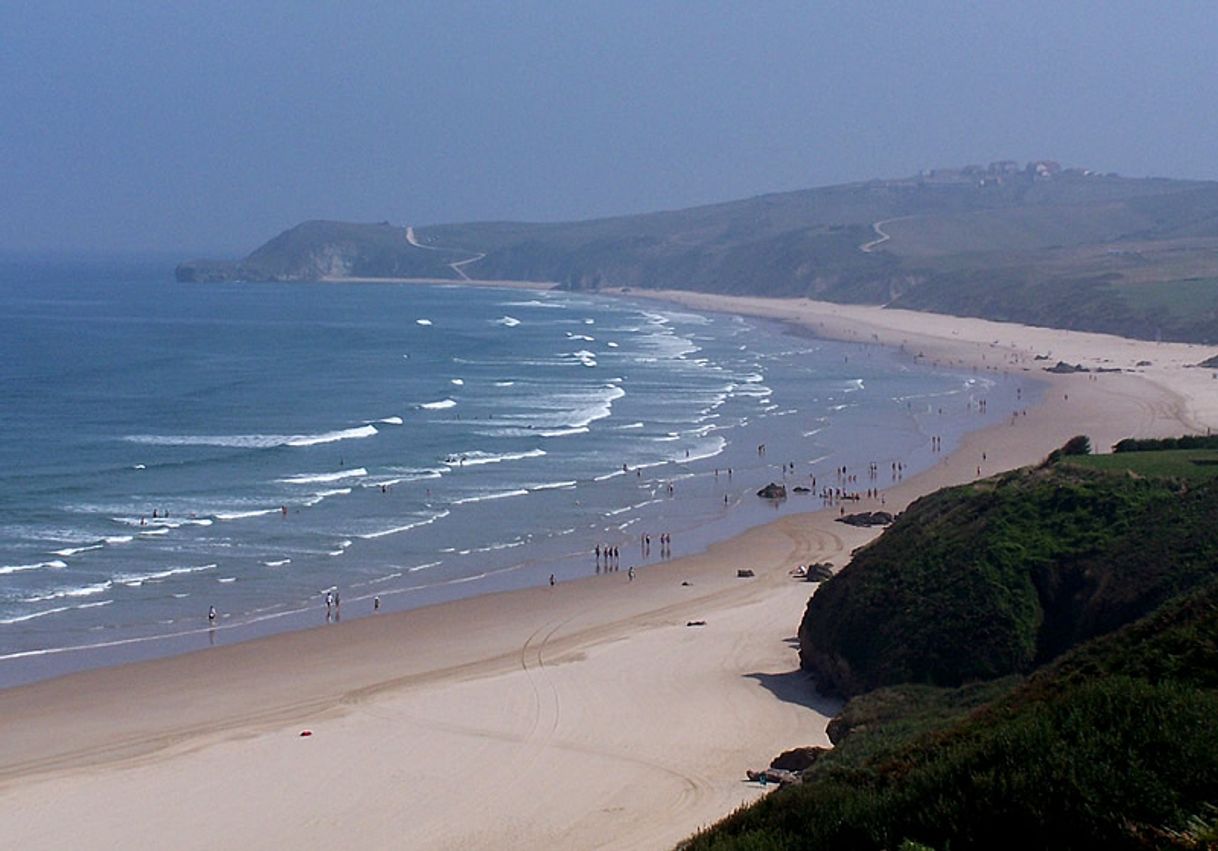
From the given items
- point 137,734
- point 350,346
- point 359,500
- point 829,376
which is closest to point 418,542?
point 359,500

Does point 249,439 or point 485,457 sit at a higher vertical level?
point 249,439

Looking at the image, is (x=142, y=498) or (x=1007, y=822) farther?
(x=142, y=498)

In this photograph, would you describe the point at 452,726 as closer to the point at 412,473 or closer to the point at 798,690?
the point at 798,690

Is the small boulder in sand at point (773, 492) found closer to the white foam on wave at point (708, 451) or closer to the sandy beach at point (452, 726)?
the white foam on wave at point (708, 451)

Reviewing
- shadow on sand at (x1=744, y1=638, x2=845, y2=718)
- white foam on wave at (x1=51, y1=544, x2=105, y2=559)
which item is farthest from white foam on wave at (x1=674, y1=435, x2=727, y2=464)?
shadow on sand at (x1=744, y1=638, x2=845, y2=718)

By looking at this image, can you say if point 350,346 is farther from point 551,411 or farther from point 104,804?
point 104,804

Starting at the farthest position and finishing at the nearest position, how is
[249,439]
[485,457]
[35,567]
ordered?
[249,439], [485,457], [35,567]

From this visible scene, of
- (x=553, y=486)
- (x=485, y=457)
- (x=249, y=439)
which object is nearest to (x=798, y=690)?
(x=553, y=486)
